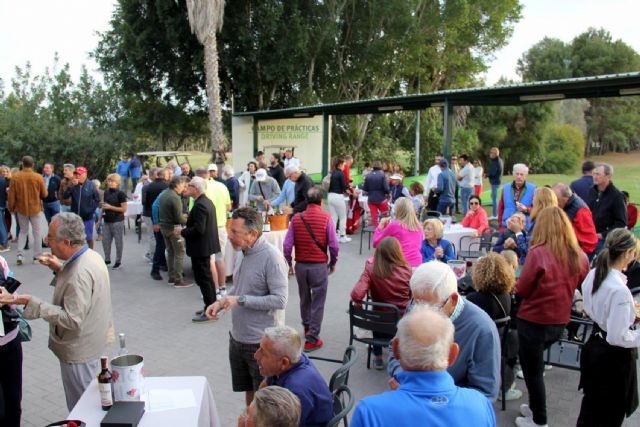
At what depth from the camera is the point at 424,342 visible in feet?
6.13

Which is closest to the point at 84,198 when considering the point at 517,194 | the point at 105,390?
the point at 105,390

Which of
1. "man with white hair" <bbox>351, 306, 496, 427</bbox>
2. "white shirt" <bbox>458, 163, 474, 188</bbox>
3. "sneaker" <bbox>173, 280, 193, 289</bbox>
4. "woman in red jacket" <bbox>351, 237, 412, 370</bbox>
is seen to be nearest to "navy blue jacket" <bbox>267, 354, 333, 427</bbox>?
"man with white hair" <bbox>351, 306, 496, 427</bbox>

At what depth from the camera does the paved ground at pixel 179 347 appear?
4.55m

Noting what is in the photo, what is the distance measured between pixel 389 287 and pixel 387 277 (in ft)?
0.33

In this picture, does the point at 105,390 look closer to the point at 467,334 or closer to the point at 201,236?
the point at 467,334

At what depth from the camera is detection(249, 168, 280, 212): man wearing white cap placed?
994cm

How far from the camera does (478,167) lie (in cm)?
1515

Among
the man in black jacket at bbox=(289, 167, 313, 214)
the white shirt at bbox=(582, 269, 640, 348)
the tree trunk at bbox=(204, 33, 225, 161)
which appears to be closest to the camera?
the white shirt at bbox=(582, 269, 640, 348)

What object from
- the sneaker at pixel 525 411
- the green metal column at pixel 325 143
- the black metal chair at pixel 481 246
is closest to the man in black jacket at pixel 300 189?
the black metal chair at pixel 481 246

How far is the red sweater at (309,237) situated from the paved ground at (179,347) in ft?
3.57

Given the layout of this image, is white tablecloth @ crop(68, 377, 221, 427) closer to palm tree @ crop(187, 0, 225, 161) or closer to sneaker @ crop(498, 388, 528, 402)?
sneaker @ crop(498, 388, 528, 402)

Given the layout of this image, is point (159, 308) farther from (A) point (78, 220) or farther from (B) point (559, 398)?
(B) point (559, 398)

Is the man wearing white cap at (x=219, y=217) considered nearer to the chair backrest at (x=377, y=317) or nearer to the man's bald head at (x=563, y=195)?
the chair backrest at (x=377, y=317)

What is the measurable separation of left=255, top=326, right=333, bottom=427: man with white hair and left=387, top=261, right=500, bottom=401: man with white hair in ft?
1.45
